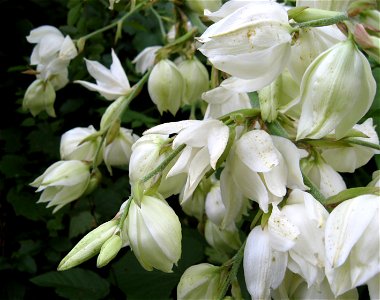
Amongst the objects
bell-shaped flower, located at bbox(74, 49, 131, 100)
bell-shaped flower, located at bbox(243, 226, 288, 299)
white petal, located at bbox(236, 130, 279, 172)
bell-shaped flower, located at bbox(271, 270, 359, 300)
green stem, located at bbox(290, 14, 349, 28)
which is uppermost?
green stem, located at bbox(290, 14, 349, 28)

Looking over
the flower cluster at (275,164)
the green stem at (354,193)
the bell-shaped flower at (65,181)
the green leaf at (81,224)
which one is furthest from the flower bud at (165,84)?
the green stem at (354,193)

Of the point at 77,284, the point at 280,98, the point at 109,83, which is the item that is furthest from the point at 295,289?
the point at 77,284

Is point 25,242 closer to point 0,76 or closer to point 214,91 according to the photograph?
point 0,76

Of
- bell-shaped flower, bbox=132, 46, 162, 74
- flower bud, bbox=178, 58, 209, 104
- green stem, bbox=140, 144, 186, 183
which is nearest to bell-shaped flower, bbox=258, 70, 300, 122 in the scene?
green stem, bbox=140, 144, 186, 183

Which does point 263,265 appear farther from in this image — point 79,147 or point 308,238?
point 79,147

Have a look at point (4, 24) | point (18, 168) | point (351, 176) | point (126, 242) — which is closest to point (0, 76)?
point (4, 24)

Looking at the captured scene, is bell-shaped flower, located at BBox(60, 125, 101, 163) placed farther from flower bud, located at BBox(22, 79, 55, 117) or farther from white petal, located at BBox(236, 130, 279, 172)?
white petal, located at BBox(236, 130, 279, 172)
